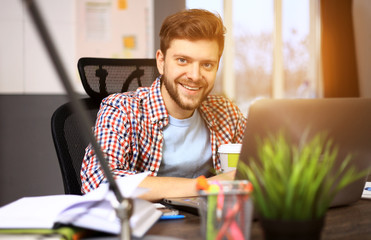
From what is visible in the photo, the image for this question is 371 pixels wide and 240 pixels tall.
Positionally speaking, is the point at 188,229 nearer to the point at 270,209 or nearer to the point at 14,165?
the point at 270,209

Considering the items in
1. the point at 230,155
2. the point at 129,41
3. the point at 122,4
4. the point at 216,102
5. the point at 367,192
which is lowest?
the point at 367,192

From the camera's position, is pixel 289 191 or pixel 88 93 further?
pixel 88 93

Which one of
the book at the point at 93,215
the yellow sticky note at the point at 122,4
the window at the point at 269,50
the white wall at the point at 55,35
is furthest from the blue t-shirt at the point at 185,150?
the window at the point at 269,50

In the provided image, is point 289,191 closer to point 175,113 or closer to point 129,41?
point 175,113

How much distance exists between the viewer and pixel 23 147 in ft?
9.14

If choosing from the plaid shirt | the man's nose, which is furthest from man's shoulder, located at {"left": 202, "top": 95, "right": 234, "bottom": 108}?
the man's nose

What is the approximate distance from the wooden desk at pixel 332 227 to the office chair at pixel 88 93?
541 millimetres

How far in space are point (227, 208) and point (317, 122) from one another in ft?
0.94

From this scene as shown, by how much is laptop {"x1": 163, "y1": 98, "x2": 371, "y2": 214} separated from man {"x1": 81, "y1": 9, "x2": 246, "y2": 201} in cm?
51

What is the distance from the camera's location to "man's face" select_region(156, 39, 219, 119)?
4.87ft

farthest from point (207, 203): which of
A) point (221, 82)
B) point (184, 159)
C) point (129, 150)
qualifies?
point (221, 82)

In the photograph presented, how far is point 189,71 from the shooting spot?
150 centimetres

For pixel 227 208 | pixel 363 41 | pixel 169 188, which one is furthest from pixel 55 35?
pixel 363 41

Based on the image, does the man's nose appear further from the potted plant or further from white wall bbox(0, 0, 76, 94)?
white wall bbox(0, 0, 76, 94)
